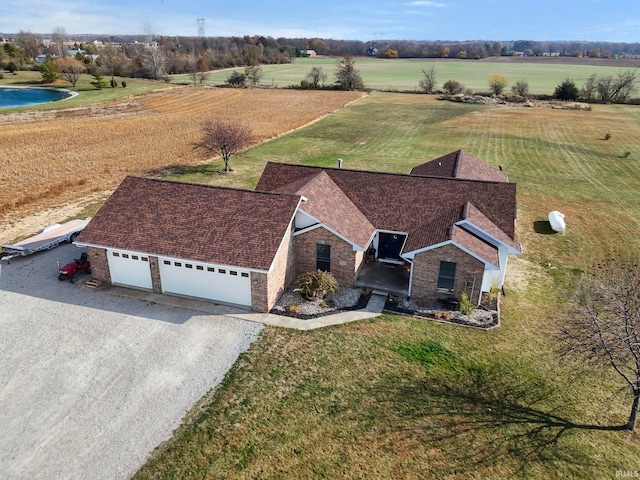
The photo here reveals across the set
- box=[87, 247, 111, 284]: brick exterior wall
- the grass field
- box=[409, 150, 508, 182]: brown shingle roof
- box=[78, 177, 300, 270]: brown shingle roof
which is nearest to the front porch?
box=[78, 177, 300, 270]: brown shingle roof

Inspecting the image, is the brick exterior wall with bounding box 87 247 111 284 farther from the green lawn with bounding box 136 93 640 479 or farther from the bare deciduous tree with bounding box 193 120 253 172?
the bare deciduous tree with bounding box 193 120 253 172

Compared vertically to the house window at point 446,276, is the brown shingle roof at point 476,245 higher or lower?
higher

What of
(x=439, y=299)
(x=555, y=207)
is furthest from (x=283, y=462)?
(x=555, y=207)

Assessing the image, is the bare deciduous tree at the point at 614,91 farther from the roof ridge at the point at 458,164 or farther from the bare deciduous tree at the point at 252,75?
the roof ridge at the point at 458,164

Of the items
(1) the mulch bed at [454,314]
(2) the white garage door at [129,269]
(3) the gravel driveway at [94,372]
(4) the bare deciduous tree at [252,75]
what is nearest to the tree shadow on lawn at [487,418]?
(1) the mulch bed at [454,314]

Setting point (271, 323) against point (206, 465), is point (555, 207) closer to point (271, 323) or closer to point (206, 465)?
point (271, 323)

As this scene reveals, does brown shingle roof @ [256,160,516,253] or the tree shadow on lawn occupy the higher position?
brown shingle roof @ [256,160,516,253]

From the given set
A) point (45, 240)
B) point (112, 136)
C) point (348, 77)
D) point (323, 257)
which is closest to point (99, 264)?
point (45, 240)
